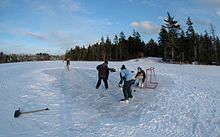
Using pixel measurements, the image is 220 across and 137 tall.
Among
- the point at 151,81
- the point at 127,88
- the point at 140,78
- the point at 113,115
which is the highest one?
the point at 140,78

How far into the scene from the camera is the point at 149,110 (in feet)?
31.9

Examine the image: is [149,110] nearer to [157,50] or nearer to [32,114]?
[32,114]

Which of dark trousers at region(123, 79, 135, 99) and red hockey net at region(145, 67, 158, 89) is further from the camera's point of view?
red hockey net at region(145, 67, 158, 89)

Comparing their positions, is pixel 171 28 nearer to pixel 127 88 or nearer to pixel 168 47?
pixel 168 47

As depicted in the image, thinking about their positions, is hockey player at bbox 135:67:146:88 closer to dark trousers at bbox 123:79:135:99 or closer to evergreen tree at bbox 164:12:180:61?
dark trousers at bbox 123:79:135:99

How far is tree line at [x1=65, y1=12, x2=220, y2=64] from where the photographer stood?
64.2 m

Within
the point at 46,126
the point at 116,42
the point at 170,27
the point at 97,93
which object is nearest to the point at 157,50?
the point at 116,42

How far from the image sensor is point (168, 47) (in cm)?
6669

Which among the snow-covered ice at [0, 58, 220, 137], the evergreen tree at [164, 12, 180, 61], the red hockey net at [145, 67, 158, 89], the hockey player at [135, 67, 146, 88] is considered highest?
the evergreen tree at [164, 12, 180, 61]

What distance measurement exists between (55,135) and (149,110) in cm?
411

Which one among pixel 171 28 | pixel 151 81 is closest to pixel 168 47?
pixel 171 28

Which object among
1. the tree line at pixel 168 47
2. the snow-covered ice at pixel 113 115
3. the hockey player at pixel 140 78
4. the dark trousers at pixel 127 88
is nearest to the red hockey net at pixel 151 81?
the hockey player at pixel 140 78

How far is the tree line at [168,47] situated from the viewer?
64250 mm

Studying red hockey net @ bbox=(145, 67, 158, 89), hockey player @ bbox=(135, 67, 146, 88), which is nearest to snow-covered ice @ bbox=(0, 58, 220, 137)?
hockey player @ bbox=(135, 67, 146, 88)
